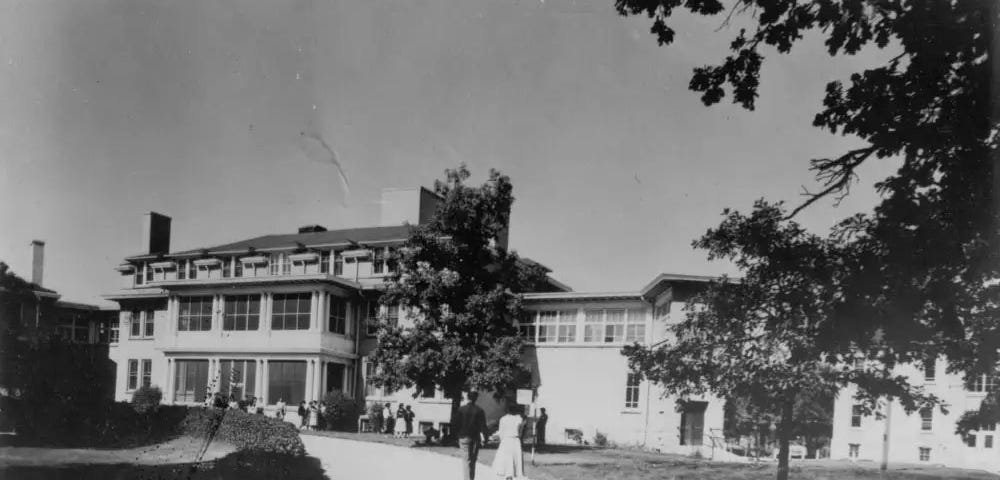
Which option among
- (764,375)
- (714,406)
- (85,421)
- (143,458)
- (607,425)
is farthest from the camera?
(607,425)

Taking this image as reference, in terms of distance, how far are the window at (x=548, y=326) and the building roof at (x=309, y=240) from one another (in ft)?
28.0

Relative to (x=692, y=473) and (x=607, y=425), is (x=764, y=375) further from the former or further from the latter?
(x=607, y=425)

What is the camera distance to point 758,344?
19078 millimetres

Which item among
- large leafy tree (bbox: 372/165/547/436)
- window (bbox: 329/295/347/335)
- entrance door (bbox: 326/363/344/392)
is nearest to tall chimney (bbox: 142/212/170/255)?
window (bbox: 329/295/347/335)

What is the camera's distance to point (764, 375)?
1841 centimetres

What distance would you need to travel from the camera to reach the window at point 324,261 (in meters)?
45.6

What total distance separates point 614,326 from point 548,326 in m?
3.41

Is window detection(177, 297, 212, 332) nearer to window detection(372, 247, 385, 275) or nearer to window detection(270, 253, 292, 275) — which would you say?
window detection(270, 253, 292, 275)

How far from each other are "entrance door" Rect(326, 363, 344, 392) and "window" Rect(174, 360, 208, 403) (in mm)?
6321

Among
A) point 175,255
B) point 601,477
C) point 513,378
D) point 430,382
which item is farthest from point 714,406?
point 175,255

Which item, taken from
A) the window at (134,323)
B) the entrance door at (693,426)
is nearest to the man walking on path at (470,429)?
the entrance door at (693,426)

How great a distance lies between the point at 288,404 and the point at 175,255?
47.3 ft

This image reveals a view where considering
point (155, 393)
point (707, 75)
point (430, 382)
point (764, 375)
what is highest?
point (707, 75)

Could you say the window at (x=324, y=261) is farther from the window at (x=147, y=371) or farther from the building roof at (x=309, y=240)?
the window at (x=147, y=371)
